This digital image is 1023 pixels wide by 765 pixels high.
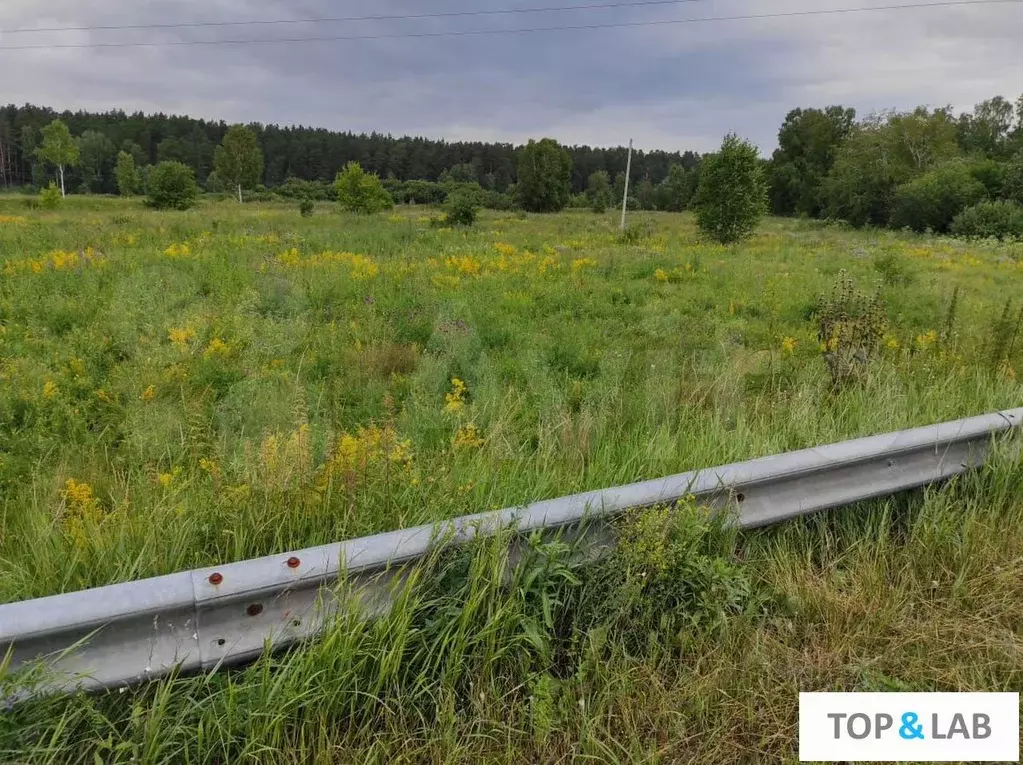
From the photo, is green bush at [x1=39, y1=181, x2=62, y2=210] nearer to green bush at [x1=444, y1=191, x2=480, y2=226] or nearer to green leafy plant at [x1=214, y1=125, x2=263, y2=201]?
green bush at [x1=444, y1=191, x2=480, y2=226]

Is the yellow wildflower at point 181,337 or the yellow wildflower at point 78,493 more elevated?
the yellow wildflower at point 181,337

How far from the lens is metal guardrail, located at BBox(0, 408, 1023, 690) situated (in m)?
1.52

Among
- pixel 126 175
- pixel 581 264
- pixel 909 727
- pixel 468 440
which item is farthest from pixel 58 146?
pixel 909 727

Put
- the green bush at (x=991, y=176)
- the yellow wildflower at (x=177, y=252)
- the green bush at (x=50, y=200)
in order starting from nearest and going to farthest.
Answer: the yellow wildflower at (x=177, y=252)
the green bush at (x=50, y=200)
the green bush at (x=991, y=176)

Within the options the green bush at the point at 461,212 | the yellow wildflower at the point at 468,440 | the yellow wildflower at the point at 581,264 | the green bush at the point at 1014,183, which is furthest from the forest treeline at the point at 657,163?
the yellow wildflower at the point at 468,440

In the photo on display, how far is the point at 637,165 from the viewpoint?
121562mm

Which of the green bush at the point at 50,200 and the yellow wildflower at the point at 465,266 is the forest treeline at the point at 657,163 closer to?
the yellow wildflower at the point at 465,266

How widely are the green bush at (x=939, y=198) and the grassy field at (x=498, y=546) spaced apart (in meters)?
46.9

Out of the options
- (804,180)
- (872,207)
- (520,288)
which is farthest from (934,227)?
(520,288)

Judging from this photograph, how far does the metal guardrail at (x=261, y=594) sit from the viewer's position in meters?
1.52

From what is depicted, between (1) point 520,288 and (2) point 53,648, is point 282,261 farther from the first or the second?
(2) point 53,648

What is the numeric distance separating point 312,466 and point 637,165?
128800 mm

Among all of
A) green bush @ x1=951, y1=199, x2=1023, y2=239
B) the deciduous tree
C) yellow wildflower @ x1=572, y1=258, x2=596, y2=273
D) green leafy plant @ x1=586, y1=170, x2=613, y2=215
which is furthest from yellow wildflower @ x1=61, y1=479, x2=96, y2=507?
the deciduous tree

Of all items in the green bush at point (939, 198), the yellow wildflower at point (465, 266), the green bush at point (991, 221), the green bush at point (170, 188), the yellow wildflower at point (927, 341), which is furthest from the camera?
the green bush at point (939, 198)
